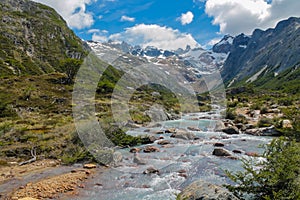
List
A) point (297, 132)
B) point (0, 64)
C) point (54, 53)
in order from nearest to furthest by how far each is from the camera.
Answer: point (297, 132)
point (0, 64)
point (54, 53)

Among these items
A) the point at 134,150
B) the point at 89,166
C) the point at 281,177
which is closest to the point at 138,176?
the point at 89,166

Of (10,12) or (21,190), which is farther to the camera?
(10,12)

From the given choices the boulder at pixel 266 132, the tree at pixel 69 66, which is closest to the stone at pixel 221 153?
the boulder at pixel 266 132

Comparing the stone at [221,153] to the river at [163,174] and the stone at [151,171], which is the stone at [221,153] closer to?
the river at [163,174]

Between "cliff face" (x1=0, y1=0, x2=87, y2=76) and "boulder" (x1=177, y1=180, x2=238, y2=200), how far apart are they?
120m

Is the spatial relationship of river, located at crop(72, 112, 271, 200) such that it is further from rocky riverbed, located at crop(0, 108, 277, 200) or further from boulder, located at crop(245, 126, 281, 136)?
boulder, located at crop(245, 126, 281, 136)

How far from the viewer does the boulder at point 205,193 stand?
11578 millimetres

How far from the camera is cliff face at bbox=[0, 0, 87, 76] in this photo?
432 feet

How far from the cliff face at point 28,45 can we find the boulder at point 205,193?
120 metres

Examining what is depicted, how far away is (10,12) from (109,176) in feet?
689

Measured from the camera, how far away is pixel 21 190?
16797 mm

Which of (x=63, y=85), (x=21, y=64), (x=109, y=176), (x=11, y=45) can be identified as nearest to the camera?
(x=109, y=176)

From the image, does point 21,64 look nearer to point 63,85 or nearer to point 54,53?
point 54,53

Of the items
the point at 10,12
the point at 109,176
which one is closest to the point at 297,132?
the point at 109,176
